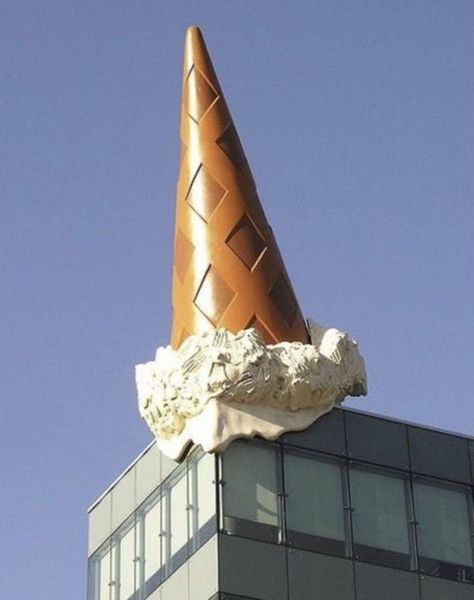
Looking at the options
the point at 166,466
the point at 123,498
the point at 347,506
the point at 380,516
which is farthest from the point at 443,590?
the point at 123,498

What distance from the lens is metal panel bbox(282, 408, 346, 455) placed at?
1682 inches

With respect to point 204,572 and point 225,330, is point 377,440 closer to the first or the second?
point 225,330

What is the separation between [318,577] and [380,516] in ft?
8.50

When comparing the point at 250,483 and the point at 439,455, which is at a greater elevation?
the point at 439,455

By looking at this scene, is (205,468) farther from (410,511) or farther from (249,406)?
(410,511)

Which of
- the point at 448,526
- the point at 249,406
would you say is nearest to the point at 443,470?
the point at 448,526

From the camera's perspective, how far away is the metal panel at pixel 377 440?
43500mm

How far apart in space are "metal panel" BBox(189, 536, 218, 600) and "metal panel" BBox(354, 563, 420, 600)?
10.6 feet

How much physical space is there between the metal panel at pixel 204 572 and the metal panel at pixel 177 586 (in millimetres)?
203

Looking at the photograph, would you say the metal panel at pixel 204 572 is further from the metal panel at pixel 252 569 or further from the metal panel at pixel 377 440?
the metal panel at pixel 377 440

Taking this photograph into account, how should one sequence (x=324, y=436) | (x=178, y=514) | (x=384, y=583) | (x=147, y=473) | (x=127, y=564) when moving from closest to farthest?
(x=384, y=583)
(x=178, y=514)
(x=324, y=436)
(x=147, y=473)
(x=127, y=564)

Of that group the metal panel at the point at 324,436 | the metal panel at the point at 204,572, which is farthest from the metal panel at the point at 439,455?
the metal panel at the point at 204,572

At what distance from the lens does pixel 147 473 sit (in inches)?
1757

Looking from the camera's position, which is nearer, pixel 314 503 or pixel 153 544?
pixel 314 503
